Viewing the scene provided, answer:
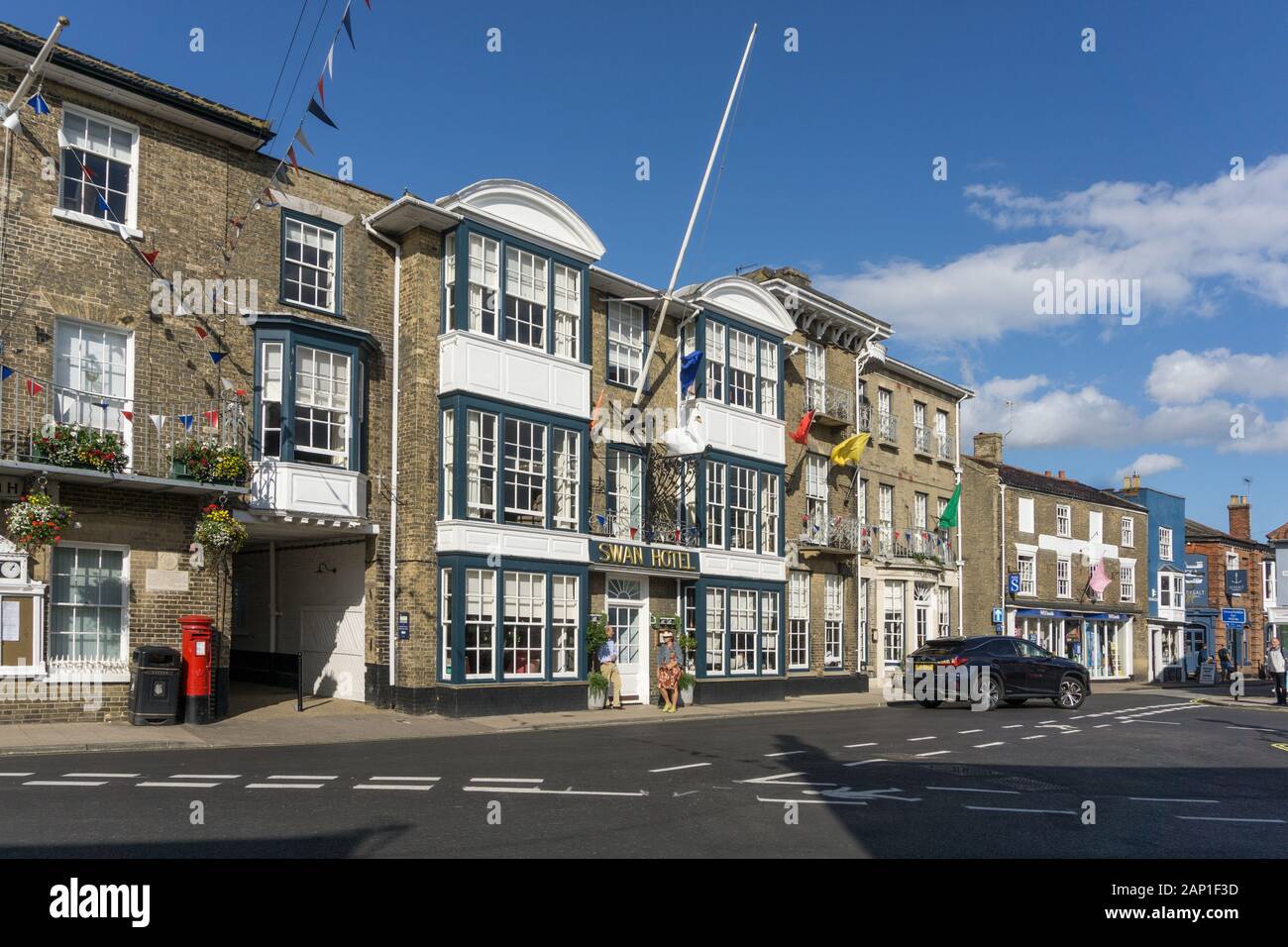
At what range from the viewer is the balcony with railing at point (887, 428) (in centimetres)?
3472

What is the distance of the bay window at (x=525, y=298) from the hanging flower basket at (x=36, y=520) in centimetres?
898

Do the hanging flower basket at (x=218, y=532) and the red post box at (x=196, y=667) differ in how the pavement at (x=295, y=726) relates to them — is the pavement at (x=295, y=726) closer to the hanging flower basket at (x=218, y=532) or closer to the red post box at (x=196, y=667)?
the red post box at (x=196, y=667)

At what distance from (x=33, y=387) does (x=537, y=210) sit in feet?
33.4

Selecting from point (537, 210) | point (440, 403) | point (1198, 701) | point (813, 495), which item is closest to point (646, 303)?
point (537, 210)

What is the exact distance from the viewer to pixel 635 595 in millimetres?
25219

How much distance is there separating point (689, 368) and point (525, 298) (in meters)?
5.15

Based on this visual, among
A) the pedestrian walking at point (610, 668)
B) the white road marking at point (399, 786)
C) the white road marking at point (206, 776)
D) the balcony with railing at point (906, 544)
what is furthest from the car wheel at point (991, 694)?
the white road marking at point (206, 776)

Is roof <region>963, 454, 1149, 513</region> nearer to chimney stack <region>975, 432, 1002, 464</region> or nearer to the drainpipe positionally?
chimney stack <region>975, 432, 1002, 464</region>

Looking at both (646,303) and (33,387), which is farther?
(646,303)

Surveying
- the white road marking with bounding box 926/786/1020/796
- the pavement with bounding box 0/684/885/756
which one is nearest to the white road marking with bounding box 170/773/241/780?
the pavement with bounding box 0/684/885/756

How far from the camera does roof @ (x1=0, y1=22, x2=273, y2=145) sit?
54.3 feet

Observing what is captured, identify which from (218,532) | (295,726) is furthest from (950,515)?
(218,532)
